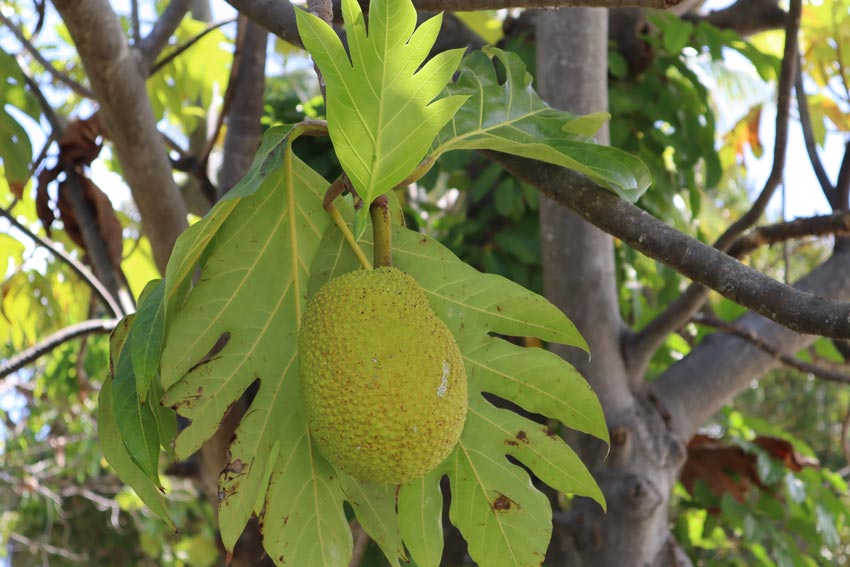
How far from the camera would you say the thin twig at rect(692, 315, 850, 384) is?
1808 millimetres

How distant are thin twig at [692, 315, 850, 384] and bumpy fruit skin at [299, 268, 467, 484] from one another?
118 cm

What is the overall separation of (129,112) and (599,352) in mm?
1102

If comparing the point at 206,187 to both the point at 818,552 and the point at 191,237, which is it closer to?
the point at 191,237

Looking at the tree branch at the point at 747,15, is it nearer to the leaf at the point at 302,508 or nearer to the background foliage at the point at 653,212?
the background foliage at the point at 653,212

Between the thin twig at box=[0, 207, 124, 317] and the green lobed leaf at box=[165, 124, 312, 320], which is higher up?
the green lobed leaf at box=[165, 124, 312, 320]

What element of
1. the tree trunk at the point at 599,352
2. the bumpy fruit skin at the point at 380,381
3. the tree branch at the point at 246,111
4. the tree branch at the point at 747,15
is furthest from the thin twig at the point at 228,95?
the tree branch at the point at 747,15

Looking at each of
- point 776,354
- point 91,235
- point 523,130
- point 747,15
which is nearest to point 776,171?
point 776,354

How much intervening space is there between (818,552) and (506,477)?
194 cm

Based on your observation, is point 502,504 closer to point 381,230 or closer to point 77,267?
point 381,230

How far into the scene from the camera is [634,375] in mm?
1935

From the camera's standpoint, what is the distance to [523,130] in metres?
1.11

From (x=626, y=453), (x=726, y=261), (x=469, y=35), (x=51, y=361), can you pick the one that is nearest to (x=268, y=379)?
(x=726, y=261)

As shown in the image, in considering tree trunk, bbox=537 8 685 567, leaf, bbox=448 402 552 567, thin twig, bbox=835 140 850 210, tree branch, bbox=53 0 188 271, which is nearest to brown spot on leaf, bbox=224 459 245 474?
leaf, bbox=448 402 552 567

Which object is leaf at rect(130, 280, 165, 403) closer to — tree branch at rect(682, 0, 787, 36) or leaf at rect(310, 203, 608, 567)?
leaf at rect(310, 203, 608, 567)
